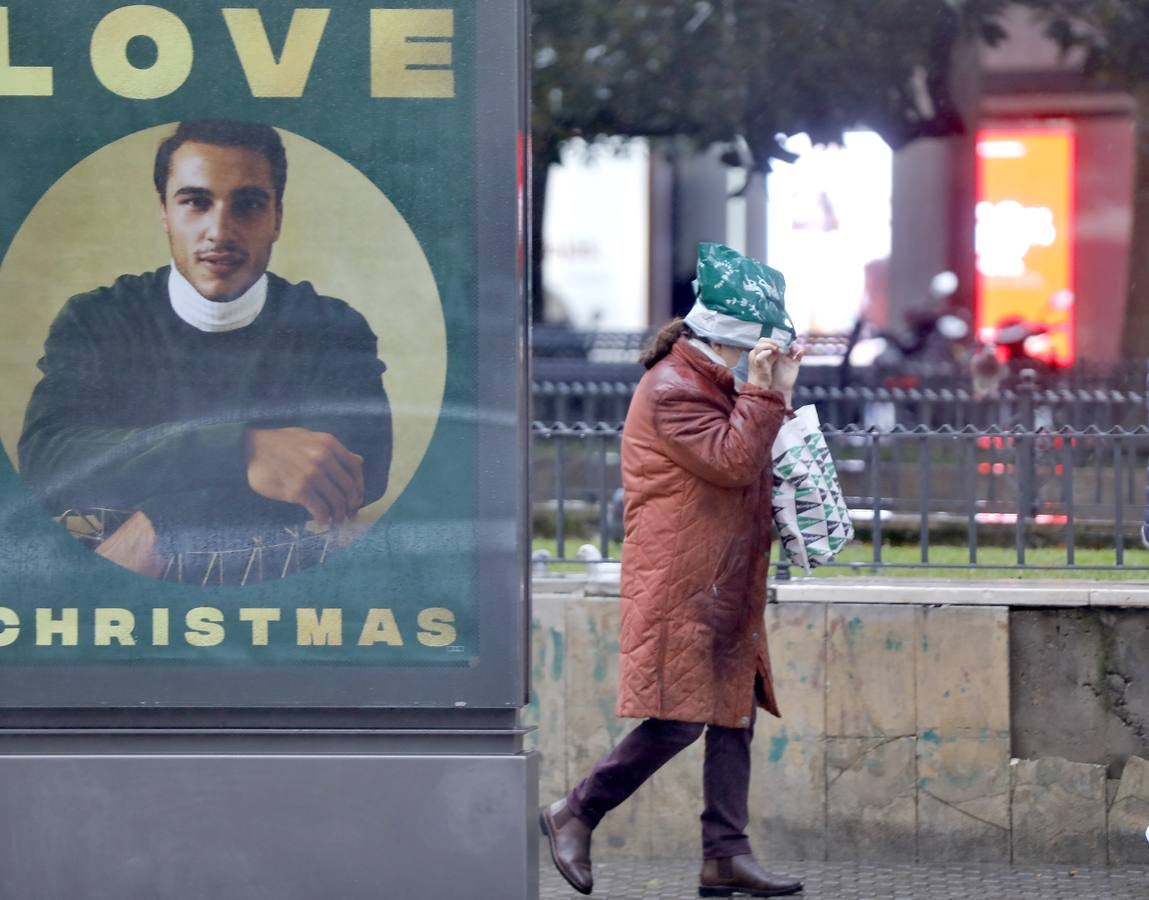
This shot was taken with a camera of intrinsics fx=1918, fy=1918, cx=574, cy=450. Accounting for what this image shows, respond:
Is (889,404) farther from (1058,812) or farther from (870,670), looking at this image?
(1058,812)

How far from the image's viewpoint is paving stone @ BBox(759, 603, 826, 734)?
20.0ft

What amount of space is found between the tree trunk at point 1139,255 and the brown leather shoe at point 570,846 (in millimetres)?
4818

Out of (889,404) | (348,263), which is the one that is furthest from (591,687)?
(889,404)

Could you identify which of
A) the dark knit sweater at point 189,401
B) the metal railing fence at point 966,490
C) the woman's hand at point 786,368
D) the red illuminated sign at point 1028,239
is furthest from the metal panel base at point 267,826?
the red illuminated sign at point 1028,239

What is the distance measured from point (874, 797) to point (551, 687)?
1086 millimetres

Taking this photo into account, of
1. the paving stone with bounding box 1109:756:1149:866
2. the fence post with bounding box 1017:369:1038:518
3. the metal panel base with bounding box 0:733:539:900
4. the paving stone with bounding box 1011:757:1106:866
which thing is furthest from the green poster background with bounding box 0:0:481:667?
the fence post with bounding box 1017:369:1038:518

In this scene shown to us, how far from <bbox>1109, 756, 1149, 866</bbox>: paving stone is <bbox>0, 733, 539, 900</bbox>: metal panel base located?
2.46 metres

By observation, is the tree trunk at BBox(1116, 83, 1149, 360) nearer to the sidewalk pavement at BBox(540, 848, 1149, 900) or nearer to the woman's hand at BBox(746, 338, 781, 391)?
the sidewalk pavement at BBox(540, 848, 1149, 900)

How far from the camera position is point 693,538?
5148 millimetres

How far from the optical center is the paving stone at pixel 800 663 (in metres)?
6.09

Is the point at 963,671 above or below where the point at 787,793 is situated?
above

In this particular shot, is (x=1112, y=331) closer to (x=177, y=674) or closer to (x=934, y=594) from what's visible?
(x=934, y=594)

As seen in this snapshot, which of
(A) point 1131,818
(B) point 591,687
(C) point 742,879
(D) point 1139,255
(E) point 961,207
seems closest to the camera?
(C) point 742,879

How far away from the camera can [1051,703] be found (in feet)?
19.9
